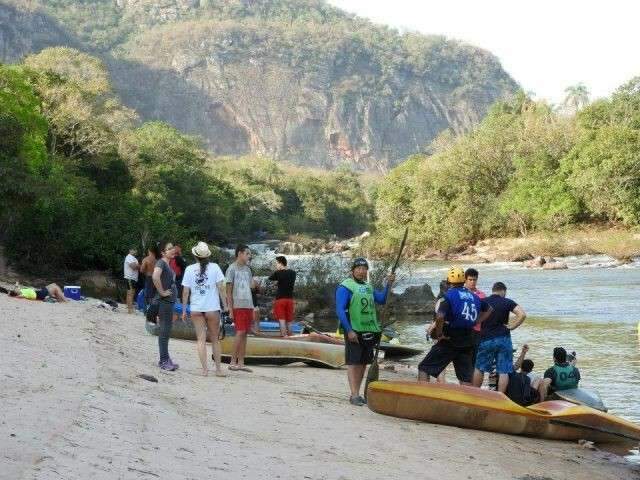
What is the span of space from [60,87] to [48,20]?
15503 cm

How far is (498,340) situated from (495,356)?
245 mm

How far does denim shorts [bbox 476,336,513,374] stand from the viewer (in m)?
10.6

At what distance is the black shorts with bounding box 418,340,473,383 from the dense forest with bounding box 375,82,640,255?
52.4 m

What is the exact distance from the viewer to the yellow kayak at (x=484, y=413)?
979 cm

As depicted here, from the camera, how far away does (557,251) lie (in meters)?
57.8

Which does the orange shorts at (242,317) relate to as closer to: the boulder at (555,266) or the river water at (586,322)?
the river water at (586,322)

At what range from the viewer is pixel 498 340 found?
1052 centimetres

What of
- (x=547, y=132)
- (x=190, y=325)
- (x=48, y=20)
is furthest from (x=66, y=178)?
(x=48, y=20)

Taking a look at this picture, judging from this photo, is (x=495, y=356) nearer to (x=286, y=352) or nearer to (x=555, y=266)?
(x=286, y=352)

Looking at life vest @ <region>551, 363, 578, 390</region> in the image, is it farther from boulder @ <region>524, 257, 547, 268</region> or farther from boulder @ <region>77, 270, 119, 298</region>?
boulder @ <region>524, 257, 547, 268</region>

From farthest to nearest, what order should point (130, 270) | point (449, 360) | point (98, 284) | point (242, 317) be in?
1. point (98, 284)
2. point (130, 270)
3. point (242, 317)
4. point (449, 360)

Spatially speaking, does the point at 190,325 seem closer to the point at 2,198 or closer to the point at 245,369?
the point at 245,369

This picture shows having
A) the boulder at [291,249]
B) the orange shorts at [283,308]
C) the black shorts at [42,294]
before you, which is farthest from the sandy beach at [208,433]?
the boulder at [291,249]

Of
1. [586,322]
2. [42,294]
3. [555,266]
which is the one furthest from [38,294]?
[555,266]
